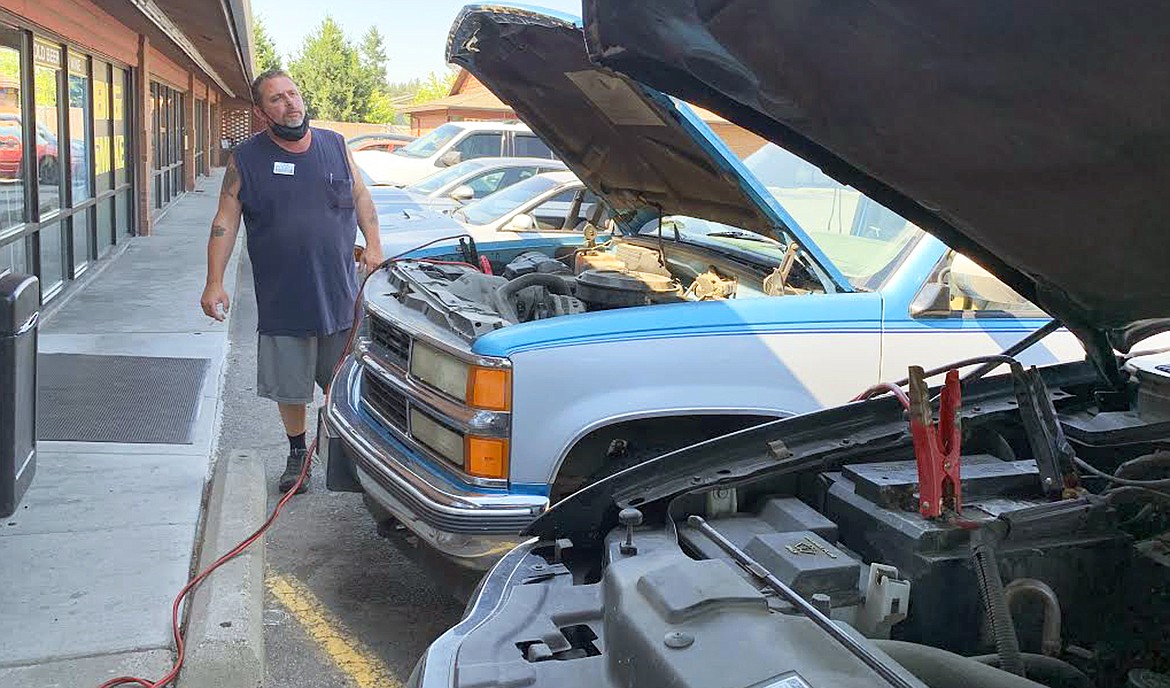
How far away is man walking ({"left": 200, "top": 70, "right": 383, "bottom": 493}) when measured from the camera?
5.05 m

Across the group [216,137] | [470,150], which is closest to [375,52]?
[216,137]

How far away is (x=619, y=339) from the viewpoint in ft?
12.0

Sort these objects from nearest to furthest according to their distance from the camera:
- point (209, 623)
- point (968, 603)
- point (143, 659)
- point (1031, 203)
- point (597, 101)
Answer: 1. point (1031, 203)
2. point (968, 603)
3. point (143, 659)
4. point (209, 623)
5. point (597, 101)

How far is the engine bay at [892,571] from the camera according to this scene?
1747 mm

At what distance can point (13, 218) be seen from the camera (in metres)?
8.23

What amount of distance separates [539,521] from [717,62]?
1.30 meters

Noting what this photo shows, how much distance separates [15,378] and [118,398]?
3140 millimetres

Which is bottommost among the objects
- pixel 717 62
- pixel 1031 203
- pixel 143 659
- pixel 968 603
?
pixel 143 659

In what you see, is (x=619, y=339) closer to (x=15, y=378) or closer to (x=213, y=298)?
(x=15, y=378)

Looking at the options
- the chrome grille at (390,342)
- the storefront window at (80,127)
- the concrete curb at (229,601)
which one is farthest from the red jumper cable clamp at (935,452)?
the storefront window at (80,127)

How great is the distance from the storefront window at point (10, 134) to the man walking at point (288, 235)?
379cm

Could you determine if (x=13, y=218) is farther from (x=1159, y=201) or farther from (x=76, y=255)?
(x=1159, y=201)

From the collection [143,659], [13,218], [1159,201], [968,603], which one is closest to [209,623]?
[143,659]

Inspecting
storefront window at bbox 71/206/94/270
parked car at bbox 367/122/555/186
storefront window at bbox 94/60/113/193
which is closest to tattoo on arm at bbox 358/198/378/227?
storefront window at bbox 71/206/94/270
